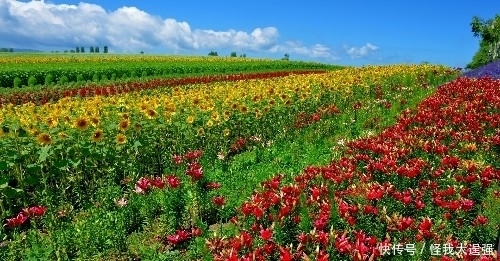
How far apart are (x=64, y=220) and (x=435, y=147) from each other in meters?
4.95

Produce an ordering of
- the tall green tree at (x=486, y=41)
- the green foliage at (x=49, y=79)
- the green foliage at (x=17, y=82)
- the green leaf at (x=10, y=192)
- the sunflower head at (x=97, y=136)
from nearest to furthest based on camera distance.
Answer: the green leaf at (x=10, y=192)
the sunflower head at (x=97, y=136)
the green foliage at (x=17, y=82)
the green foliage at (x=49, y=79)
the tall green tree at (x=486, y=41)

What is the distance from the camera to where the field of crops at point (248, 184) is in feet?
13.4

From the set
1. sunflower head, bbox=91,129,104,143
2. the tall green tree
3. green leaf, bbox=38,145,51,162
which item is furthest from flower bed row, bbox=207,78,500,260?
the tall green tree

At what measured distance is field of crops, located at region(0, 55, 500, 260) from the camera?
4082 mm

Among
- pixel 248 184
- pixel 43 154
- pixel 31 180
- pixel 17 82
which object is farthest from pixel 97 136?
pixel 17 82

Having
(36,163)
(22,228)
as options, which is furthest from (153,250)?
(36,163)

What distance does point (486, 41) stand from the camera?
57500mm

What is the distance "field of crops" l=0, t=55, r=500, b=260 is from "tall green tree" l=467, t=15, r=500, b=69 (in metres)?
44.7

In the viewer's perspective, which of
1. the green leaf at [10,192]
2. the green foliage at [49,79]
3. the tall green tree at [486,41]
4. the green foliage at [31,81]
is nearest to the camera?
the green leaf at [10,192]

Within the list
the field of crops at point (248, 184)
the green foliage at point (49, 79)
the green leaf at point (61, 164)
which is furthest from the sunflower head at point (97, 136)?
the green foliage at point (49, 79)

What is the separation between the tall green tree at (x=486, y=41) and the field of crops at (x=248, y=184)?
4470cm

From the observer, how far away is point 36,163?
7074 millimetres

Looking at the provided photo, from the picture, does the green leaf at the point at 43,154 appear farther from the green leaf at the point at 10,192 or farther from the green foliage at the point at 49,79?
the green foliage at the point at 49,79

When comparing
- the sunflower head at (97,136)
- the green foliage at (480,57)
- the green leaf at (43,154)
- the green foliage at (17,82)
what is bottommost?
the green foliage at (17,82)
